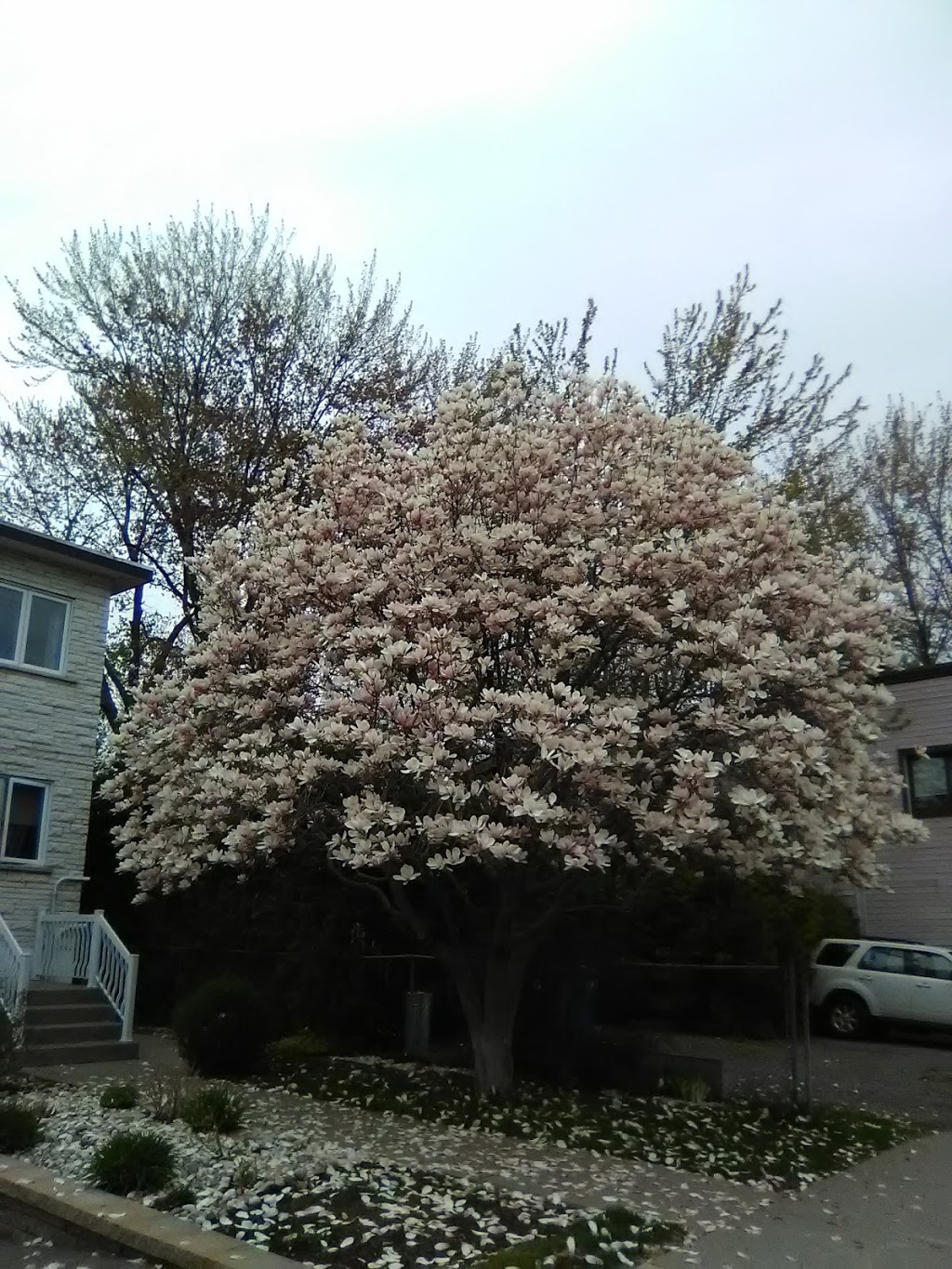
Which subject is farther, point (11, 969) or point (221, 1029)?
point (11, 969)

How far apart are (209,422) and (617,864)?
12.4 meters

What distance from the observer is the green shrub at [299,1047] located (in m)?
12.8

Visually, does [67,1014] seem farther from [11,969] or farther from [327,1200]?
[327,1200]

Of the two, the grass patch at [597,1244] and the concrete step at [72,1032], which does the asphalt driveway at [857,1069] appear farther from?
the concrete step at [72,1032]

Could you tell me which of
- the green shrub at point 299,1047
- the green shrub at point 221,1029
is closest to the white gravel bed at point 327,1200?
the green shrub at point 221,1029

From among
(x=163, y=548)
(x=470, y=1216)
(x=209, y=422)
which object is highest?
(x=209, y=422)

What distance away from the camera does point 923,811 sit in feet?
63.9

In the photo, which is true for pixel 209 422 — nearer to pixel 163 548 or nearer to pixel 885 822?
pixel 163 548

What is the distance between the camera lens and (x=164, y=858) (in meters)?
10.5

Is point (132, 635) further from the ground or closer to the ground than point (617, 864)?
further from the ground

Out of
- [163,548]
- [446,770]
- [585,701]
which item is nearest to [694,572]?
[585,701]

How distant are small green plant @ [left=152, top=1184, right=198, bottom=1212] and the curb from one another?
0.12 m

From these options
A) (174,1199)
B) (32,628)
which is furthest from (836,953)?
(174,1199)

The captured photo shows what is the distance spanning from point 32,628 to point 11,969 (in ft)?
15.6
